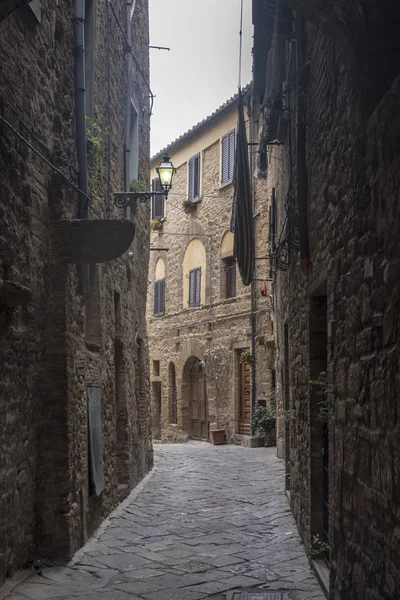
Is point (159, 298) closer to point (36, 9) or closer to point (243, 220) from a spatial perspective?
point (243, 220)

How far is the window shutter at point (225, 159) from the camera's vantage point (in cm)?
2044

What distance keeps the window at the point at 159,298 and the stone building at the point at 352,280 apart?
17.8 m

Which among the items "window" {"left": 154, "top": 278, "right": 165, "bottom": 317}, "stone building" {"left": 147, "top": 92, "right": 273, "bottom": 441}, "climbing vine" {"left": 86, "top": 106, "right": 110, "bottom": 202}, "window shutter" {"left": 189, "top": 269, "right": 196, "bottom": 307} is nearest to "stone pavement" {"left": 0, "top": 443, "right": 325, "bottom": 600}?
"climbing vine" {"left": 86, "top": 106, "right": 110, "bottom": 202}

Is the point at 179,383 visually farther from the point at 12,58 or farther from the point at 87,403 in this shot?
the point at 12,58

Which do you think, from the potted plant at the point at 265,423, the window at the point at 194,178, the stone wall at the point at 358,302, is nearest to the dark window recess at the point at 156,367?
the window at the point at 194,178

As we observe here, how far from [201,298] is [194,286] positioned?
2.20 ft

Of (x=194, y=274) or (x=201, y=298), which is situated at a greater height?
(x=194, y=274)

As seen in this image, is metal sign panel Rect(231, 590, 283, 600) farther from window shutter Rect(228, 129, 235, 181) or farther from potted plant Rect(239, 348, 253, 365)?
window shutter Rect(228, 129, 235, 181)

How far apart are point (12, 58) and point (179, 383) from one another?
1716 centimetres

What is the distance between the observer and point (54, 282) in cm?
663

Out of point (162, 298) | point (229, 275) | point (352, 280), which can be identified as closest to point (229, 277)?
point (229, 275)

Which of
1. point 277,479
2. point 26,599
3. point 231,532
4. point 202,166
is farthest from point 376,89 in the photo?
point 202,166

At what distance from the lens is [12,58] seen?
5.61 m

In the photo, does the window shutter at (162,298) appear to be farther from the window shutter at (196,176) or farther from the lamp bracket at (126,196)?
the lamp bracket at (126,196)
